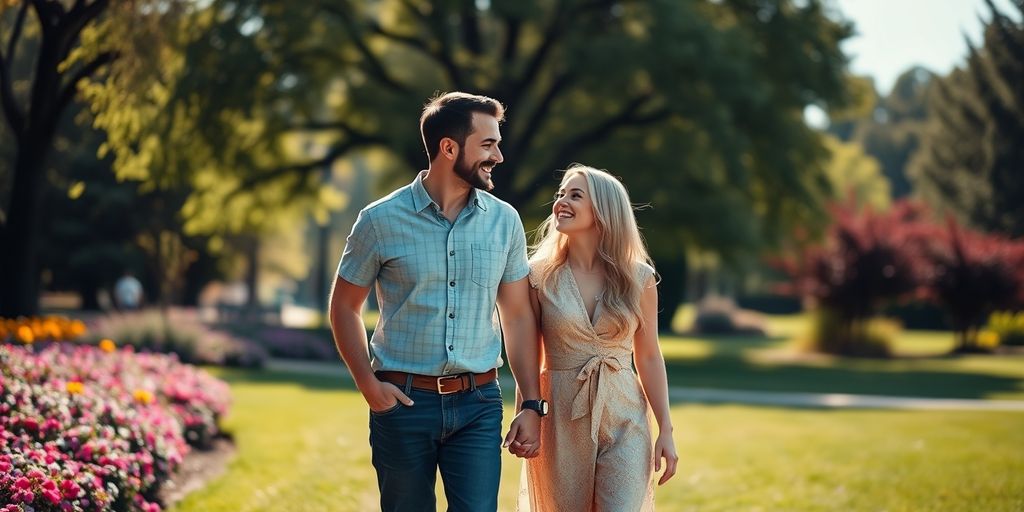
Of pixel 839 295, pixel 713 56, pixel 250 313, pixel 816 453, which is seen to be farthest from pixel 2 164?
pixel 250 313

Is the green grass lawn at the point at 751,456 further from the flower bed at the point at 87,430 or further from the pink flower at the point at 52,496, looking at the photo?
the pink flower at the point at 52,496

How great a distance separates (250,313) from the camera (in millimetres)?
38000

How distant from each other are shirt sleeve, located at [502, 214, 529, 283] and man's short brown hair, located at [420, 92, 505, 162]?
0.44m

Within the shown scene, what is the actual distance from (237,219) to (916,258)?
16234 mm

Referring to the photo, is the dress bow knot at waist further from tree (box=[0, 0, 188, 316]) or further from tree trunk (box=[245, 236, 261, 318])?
tree trunk (box=[245, 236, 261, 318])

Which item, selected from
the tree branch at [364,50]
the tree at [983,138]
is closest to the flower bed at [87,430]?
the tree at [983,138]

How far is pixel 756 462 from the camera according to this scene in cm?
1095

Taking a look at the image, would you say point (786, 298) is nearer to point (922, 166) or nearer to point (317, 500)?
point (922, 166)

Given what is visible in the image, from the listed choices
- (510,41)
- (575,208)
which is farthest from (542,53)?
(575,208)

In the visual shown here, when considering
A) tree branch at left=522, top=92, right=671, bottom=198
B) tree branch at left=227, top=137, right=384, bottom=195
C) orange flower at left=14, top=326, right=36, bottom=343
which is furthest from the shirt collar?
tree branch at left=227, top=137, right=384, bottom=195

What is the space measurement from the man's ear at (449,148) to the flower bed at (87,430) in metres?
2.58

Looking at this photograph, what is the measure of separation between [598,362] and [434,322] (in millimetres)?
937

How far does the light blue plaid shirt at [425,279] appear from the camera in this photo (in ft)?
14.1

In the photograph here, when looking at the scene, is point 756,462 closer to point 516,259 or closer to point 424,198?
point 516,259
